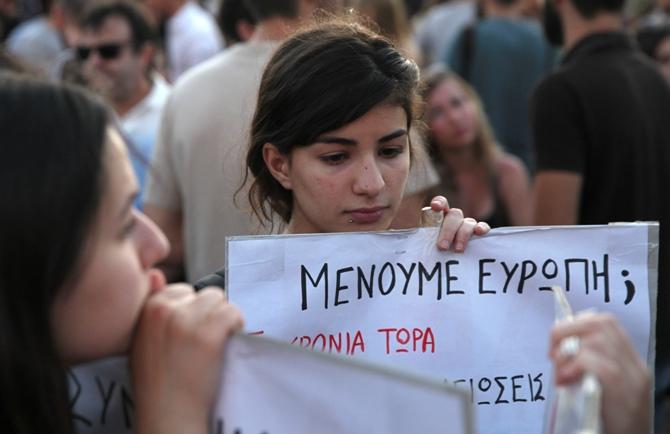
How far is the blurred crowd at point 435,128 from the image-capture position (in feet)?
13.4

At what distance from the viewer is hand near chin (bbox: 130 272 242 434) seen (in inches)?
64.6

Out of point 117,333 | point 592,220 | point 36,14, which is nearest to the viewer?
point 117,333

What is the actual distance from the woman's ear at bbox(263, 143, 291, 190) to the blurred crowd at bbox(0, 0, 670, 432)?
18 cm

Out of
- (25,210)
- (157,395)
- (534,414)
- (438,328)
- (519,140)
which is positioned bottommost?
(519,140)

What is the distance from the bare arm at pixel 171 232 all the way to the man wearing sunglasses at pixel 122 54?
113 centimetres

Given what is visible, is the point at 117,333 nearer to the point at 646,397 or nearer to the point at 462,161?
the point at 646,397

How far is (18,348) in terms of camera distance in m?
1.54

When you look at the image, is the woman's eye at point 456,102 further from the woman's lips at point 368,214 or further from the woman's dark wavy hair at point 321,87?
the woman's lips at point 368,214

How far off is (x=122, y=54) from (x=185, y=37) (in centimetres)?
169

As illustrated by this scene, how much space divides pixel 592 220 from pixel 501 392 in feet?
6.68

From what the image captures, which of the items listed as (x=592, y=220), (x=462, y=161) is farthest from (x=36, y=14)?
(x=592, y=220)

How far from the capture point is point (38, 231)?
1529 millimetres

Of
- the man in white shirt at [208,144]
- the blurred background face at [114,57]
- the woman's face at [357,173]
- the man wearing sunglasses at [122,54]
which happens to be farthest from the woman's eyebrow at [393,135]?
the blurred background face at [114,57]

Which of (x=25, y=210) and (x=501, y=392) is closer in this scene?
(x=25, y=210)
